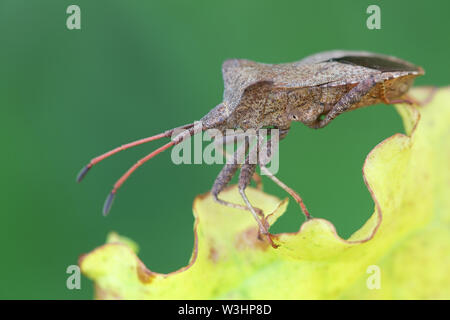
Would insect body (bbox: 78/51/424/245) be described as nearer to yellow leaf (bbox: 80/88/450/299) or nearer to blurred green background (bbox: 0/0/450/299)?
yellow leaf (bbox: 80/88/450/299)

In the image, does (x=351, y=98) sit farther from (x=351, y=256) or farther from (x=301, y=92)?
(x=351, y=256)

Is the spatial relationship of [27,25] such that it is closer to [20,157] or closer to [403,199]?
[20,157]

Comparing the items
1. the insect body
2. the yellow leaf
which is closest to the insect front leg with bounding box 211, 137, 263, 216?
the insect body

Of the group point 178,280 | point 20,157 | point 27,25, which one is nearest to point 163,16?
point 27,25

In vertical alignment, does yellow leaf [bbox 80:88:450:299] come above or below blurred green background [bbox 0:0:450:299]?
below

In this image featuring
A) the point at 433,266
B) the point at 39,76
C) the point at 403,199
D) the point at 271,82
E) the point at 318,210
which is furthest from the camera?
the point at 39,76

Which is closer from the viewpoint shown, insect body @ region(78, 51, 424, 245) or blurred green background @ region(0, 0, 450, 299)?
insect body @ region(78, 51, 424, 245)
